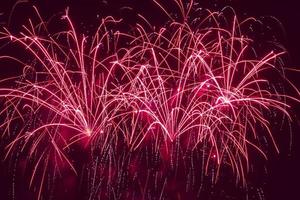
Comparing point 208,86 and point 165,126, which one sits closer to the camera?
point 165,126

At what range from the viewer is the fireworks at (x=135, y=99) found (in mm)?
7387

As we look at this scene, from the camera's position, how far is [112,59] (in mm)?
8141

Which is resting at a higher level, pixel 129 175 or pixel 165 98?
pixel 165 98

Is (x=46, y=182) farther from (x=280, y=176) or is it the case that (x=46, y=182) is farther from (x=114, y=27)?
(x=280, y=176)

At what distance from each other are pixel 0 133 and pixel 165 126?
283 cm

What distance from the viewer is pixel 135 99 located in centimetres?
750

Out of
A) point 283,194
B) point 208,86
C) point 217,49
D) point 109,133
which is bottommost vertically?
point 283,194

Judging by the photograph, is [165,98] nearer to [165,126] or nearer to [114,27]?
[165,126]

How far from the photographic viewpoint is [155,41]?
767 centimetres

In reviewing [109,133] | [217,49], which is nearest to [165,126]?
[109,133]

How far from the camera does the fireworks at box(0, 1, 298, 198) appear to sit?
7.39 meters

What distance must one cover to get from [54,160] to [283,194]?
3796 mm

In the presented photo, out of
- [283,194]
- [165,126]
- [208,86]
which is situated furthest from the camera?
[283,194]

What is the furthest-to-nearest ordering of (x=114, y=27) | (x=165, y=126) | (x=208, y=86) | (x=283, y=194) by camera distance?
1. (x=283, y=194)
2. (x=114, y=27)
3. (x=208, y=86)
4. (x=165, y=126)
